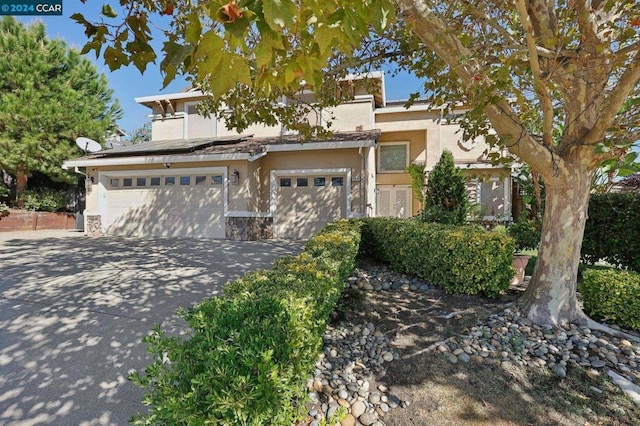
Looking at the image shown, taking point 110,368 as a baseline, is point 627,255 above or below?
above

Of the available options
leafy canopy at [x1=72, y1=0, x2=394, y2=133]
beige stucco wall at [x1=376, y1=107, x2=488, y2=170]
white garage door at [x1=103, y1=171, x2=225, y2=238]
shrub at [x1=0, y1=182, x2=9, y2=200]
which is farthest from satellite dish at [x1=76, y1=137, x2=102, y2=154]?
leafy canopy at [x1=72, y1=0, x2=394, y2=133]

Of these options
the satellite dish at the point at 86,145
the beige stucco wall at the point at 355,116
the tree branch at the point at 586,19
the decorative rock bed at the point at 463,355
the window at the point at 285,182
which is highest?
the beige stucco wall at the point at 355,116

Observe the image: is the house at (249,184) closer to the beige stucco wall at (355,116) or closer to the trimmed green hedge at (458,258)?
the beige stucco wall at (355,116)

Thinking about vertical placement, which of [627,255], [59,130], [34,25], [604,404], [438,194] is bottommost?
[604,404]

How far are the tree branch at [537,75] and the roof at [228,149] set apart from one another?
753 cm

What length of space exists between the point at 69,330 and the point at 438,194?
30.8 feet

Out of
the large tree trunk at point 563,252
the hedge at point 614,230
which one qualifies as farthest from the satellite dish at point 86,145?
the hedge at point 614,230

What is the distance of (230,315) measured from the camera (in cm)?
203

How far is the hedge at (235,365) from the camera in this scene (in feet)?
4.98

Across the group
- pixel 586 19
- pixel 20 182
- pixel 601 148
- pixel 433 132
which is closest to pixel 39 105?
pixel 20 182

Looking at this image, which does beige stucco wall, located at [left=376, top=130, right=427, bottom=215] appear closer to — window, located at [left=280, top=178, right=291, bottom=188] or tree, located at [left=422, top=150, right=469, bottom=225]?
window, located at [left=280, top=178, right=291, bottom=188]

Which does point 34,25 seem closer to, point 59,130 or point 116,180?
point 59,130

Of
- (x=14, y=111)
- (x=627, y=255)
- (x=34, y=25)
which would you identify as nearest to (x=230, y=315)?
(x=627, y=255)

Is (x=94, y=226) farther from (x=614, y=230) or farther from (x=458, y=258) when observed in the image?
(x=614, y=230)
